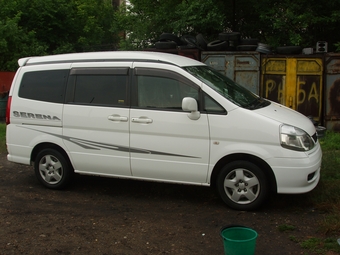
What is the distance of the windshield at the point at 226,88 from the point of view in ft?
20.1

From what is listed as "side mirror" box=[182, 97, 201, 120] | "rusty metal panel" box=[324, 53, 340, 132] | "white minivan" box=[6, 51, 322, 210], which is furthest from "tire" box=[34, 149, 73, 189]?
"rusty metal panel" box=[324, 53, 340, 132]

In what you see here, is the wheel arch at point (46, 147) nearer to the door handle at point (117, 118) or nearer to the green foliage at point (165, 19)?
the door handle at point (117, 118)

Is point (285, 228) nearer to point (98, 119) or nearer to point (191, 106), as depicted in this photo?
point (191, 106)

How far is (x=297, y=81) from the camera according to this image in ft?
36.1

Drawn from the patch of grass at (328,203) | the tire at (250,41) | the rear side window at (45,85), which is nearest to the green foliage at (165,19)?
the tire at (250,41)

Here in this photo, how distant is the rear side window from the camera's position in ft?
22.6

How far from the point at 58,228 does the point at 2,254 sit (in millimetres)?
801

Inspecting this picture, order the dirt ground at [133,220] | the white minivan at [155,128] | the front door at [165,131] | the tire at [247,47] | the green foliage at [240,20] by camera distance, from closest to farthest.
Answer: the dirt ground at [133,220]
the white minivan at [155,128]
the front door at [165,131]
the tire at [247,47]
the green foliage at [240,20]

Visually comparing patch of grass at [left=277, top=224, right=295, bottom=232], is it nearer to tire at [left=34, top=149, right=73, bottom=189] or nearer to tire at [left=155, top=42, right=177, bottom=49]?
tire at [left=34, top=149, right=73, bottom=189]

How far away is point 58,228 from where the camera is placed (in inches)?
217

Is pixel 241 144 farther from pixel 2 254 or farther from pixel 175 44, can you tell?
pixel 175 44

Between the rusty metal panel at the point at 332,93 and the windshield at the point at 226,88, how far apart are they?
4.78 meters

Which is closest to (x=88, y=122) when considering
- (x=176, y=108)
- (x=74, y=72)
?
(x=74, y=72)

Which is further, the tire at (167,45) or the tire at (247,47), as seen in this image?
the tire at (167,45)
